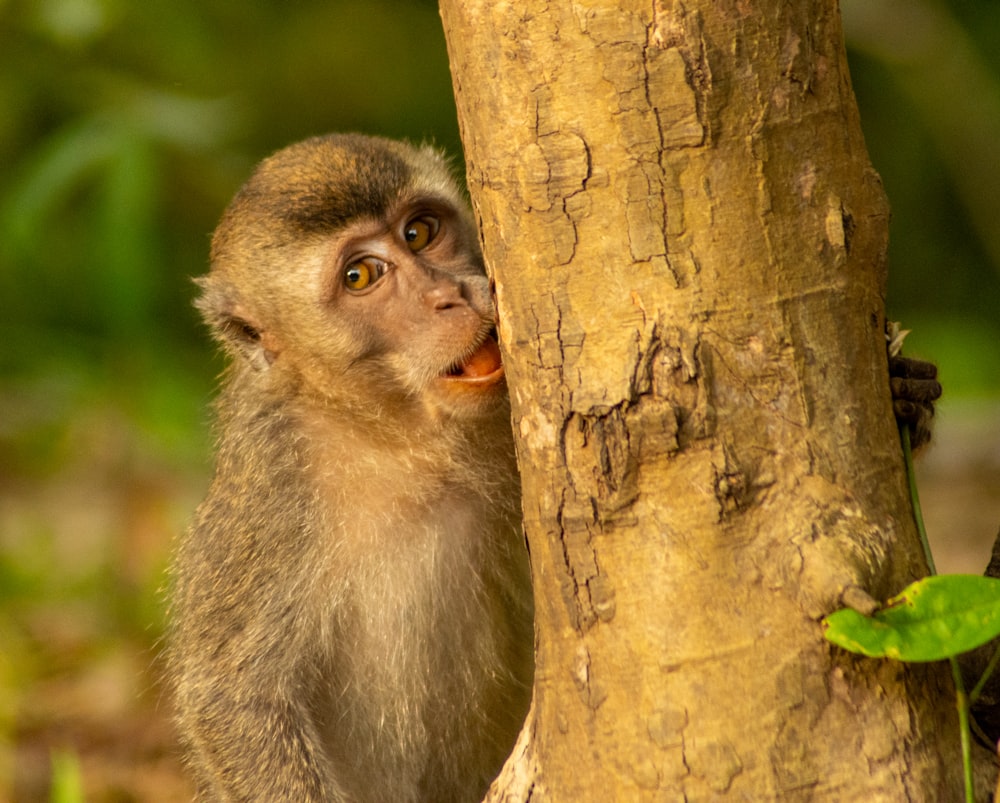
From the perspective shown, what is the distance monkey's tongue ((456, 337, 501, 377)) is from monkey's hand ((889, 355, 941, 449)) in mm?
1043

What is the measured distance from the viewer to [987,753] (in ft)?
7.86

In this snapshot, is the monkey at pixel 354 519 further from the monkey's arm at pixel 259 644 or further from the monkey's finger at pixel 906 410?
the monkey's finger at pixel 906 410

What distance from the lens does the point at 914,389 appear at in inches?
105

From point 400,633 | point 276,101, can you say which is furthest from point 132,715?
point 276,101

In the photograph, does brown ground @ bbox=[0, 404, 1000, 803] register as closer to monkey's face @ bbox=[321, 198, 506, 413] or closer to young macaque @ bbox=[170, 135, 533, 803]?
young macaque @ bbox=[170, 135, 533, 803]

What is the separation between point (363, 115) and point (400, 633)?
219 inches

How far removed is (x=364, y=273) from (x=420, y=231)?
0.79 ft

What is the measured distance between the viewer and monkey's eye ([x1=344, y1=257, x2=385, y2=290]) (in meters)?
3.69

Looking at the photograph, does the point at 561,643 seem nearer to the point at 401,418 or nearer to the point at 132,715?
the point at 401,418

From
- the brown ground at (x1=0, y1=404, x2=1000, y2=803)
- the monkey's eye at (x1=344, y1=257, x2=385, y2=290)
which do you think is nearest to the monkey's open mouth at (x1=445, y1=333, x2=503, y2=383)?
the monkey's eye at (x1=344, y1=257, x2=385, y2=290)

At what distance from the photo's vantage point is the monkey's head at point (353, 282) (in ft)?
11.3

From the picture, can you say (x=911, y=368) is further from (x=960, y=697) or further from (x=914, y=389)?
(x=960, y=697)

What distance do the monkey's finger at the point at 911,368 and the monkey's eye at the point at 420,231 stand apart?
1.50 metres

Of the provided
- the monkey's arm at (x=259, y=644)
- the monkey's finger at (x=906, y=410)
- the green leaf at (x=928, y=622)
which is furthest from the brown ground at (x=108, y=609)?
the green leaf at (x=928, y=622)
